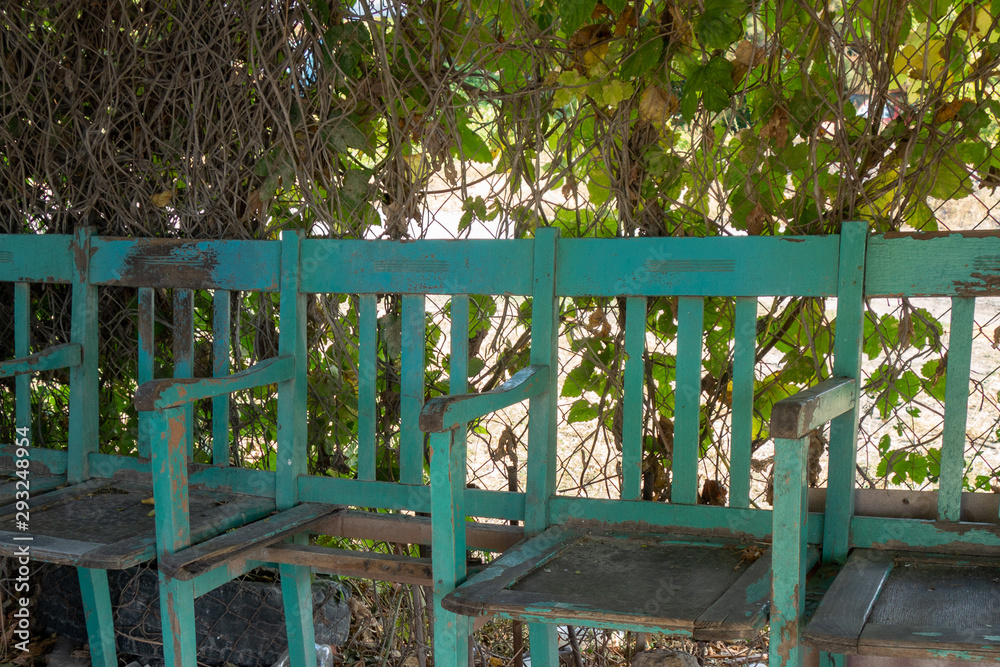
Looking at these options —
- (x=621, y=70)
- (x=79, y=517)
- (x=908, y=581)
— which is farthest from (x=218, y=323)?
(x=908, y=581)

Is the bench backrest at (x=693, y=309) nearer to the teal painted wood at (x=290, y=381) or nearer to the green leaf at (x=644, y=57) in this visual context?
the green leaf at (x=644, y=57)

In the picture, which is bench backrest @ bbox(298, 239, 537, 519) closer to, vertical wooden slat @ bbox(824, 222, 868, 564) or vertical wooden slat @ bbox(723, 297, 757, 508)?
vertical wooden slat @ bbox(723, 297, 757, 508)

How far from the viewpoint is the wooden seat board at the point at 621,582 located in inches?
49.3

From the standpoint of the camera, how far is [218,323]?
6.49 ft

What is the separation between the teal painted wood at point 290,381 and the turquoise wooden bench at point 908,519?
3.37 feet

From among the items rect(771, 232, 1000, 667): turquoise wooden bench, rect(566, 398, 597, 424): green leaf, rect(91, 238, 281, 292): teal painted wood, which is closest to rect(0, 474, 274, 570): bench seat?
rect(91, 238, 281, 292): teal painted wood

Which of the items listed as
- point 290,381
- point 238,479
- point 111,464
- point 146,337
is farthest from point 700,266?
point 111,464

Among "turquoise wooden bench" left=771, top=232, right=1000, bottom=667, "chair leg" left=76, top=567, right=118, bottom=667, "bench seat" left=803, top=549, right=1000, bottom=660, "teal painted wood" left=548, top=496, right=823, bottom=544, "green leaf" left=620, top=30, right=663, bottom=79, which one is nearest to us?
"bench seat" left=803, top=549, right=1000, bottom=660

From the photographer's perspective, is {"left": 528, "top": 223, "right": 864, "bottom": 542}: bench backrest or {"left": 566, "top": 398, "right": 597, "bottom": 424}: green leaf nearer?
{"left": 528, "top": 223, "right": 864, "bottom": 542}: bench backrest

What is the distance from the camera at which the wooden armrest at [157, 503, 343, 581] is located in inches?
60.9

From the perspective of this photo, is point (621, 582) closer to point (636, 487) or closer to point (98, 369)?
point (636, 487)

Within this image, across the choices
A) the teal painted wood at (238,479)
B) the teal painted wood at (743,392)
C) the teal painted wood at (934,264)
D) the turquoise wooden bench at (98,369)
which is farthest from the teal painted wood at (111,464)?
the teal painted wood at (934,264)

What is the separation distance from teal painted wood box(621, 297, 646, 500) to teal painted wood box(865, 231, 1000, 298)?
1.31 ft

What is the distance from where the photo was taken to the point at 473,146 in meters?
1.96
